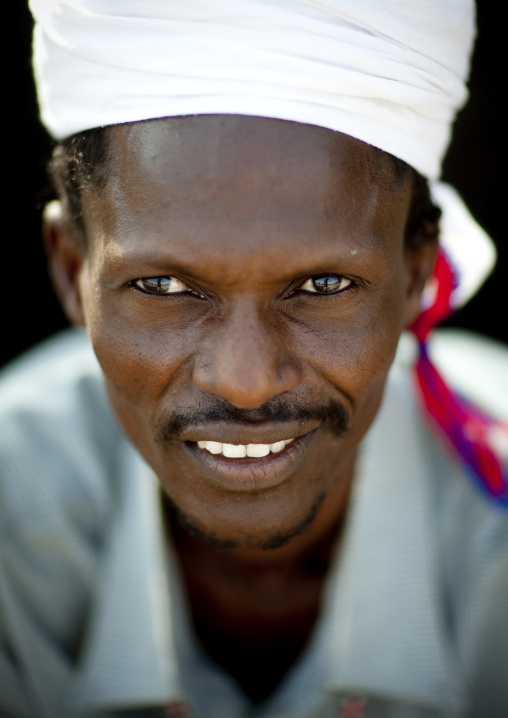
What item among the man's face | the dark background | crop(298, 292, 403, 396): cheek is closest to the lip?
the man's face

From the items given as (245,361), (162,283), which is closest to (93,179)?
(162,283)

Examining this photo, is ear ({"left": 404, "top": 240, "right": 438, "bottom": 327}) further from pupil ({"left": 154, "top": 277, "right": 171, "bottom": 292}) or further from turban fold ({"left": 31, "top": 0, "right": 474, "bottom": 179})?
pupil ({"left": 154, "top": 277, "right": 171, "bottom": 292})

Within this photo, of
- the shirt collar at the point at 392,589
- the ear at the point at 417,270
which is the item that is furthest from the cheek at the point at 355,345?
the shirt collar at the point at 392,589

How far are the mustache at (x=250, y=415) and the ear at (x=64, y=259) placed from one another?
489 mm

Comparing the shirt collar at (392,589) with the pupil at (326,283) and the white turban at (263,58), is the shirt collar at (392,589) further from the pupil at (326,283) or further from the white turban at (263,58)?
the white turban at (263,58)

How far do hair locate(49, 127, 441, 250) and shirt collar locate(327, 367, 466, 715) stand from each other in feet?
1.99

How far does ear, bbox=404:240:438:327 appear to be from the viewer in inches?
67.9

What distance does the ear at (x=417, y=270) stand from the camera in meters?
1.72

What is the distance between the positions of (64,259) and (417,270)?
0.89 m

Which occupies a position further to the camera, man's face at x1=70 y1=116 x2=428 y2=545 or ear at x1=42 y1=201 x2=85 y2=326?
ear at x1=42 y1=201 x2=85 y2=326

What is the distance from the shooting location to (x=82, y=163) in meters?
1.47

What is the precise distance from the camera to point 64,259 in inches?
69.6

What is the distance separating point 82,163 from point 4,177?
77.1 inches

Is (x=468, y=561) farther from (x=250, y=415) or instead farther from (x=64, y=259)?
(x=64, y=259)
